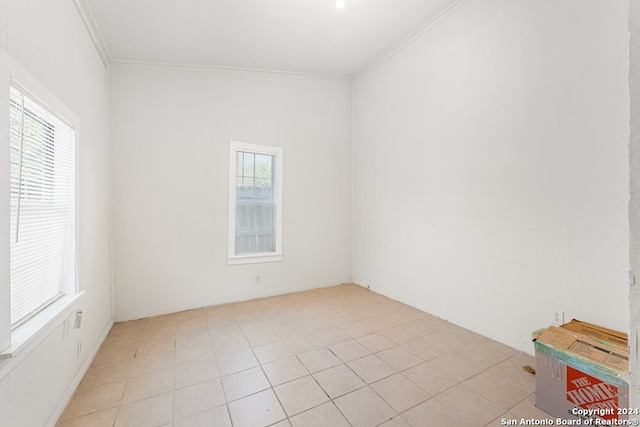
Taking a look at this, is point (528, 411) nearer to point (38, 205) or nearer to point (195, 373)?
point (195, 373)

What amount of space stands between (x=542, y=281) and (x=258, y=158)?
3.42 meters

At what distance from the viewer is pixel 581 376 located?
5.28 feet

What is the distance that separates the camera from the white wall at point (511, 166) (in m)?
1.97

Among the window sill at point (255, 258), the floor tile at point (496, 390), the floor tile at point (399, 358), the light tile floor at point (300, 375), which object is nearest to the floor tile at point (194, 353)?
the light tile floor at point (300, 375)

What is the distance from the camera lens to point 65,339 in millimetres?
1864

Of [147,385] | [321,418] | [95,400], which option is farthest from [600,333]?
[95,400]

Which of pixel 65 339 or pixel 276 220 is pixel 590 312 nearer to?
pixel 276 220

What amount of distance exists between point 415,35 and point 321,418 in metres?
3.91

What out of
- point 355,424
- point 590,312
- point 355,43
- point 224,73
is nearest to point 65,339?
point 355,424

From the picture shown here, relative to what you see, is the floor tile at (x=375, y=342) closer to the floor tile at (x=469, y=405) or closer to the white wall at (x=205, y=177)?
the floor tile at (x=469, y=405)

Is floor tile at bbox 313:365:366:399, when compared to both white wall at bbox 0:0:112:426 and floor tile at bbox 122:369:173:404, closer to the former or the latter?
floor tile at bbox 122:369:173:404

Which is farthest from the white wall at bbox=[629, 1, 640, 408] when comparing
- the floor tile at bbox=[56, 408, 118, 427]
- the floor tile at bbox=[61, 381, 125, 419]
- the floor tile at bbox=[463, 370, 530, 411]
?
the floor tile at bbox=[61, 381, 125, 419]

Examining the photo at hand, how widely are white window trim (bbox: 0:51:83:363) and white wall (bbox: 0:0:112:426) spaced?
5 centimetres

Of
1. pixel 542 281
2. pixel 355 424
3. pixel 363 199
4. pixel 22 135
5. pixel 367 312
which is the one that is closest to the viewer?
pixel 22 135
